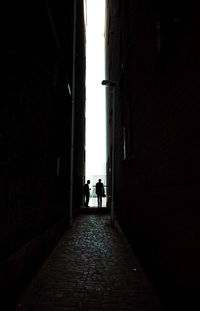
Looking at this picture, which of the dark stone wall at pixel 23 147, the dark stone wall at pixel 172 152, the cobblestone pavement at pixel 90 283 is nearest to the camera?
the dark stone wall at pixel 172 152

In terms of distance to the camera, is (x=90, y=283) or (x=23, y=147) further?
(x=90, y=283)

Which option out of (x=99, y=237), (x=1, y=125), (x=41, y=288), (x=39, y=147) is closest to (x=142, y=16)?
(x=39, y=147)

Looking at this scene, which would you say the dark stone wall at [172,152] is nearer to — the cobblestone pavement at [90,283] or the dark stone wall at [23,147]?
the cobblestone pavement at [90,283]

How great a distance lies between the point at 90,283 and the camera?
378 cm

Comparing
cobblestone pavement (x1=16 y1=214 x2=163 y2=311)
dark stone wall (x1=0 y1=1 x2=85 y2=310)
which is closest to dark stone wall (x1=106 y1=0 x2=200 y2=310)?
cobblestone pavement (x1=16 y1=214 x2=163 y2=311)

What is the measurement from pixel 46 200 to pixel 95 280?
2.25 meters

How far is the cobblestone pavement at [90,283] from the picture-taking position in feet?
10.1

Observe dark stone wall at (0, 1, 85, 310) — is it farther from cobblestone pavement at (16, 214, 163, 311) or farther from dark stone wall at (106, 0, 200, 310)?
dark stone wall at (106, 0, 200, 310)

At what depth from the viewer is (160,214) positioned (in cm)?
334

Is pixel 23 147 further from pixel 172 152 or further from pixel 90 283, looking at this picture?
pixel 90 283

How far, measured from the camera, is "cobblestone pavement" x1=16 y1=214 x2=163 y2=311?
3.07 meters

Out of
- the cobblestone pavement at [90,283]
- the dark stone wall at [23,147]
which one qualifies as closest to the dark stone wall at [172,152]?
the cobblestone pavement at [90,283]

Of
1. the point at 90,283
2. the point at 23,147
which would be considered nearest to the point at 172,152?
the point at 23,147

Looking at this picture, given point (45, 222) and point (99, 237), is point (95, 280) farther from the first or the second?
point (99, 237)
